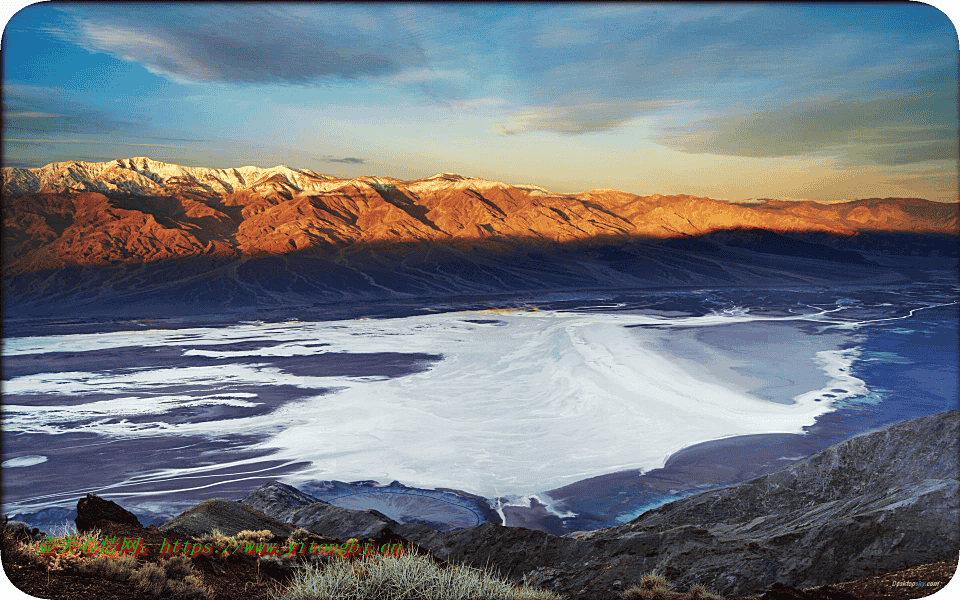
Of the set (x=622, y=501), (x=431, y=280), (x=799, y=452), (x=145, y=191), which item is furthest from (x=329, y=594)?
(x=145, y=191)

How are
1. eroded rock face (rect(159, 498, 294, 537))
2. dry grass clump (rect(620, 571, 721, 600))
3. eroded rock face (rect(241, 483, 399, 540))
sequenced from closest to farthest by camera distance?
1. dry grass clump (rect(620, 571, 721, 600))
2. eroded rock face (rect(159, 498, 294, 537))
3. eroded rock face (rect(241, 483, 399, 540))

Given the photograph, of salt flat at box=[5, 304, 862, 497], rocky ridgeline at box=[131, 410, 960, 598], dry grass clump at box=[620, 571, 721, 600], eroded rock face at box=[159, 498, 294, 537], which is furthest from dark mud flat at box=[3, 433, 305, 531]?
dry grass clump at box=[620, 571, 721, 600]

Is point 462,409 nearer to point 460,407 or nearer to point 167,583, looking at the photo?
point 460,407

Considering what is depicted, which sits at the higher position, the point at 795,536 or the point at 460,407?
the point at 795,536

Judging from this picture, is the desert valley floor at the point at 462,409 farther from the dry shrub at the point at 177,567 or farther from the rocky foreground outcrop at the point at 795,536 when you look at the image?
the dry shrub at the point at 177,567

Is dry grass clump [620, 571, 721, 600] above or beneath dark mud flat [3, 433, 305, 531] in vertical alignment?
above

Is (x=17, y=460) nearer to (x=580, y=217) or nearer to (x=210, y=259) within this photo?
(x=210, y=259)

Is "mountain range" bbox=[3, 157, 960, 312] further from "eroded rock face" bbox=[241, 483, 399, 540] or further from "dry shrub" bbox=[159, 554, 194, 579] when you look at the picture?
"dry shrub" bbox=[159, 554, 194, 579]

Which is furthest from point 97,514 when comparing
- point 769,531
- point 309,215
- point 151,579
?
point 309,215
